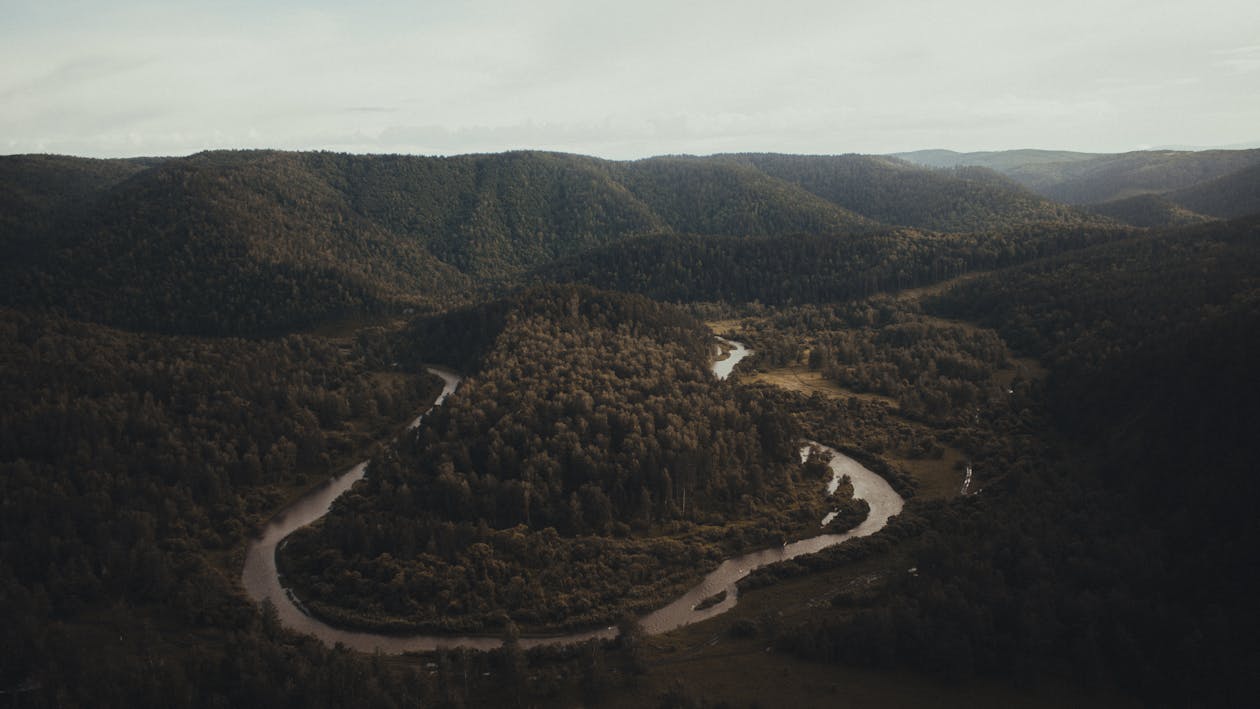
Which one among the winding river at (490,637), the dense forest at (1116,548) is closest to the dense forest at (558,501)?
the winding river at (490,637)

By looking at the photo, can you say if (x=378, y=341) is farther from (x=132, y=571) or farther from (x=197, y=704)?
(x=197, y=704)

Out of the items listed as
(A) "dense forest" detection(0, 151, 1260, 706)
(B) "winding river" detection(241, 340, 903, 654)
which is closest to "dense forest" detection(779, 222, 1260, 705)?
(A) "dense forest" detection(0, 151, 1260, 706)

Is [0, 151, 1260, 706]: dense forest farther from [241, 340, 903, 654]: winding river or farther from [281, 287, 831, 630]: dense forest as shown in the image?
[241, 340, 903, 654]: winding river

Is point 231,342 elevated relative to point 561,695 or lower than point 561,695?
elevated

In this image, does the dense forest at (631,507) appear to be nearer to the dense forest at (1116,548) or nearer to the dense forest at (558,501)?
the dense forest at (1116,548)

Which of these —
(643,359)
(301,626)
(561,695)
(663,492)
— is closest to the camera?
(561,695)

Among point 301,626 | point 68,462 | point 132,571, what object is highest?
point 68,462

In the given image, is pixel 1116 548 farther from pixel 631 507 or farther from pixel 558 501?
pixel 558 501

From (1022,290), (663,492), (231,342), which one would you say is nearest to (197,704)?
(663,492)
